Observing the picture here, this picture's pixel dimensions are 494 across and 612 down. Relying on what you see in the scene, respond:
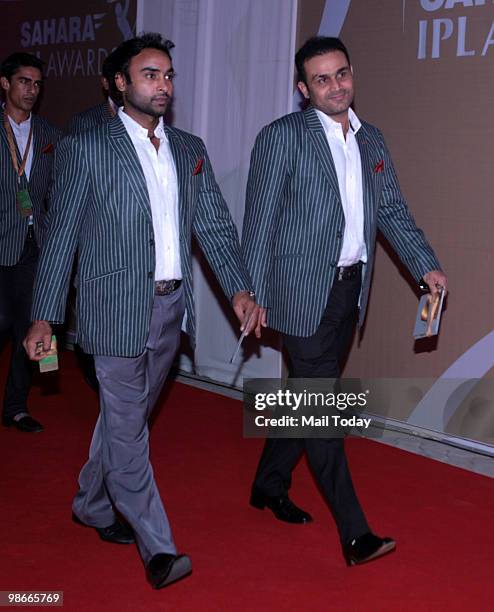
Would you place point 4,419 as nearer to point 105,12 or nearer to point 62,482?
point 62,482

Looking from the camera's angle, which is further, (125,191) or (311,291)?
(311,291)

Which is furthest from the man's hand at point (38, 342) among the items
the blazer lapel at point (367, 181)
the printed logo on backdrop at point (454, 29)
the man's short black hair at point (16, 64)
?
the printed logo on backdrop at point (454, 29)

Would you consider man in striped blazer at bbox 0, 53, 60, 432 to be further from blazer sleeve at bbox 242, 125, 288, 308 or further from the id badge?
blazer sleeve at bbox 242, 125, 288, 308

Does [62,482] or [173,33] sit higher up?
[173,33]

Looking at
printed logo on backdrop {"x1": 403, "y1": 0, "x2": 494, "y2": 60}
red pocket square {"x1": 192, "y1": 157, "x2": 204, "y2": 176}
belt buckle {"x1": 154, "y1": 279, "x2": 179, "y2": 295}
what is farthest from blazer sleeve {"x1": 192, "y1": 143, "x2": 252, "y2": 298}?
printed logo on backdrop {"x1": 403, "y1": 0, "x2": 494, "y2": 60}

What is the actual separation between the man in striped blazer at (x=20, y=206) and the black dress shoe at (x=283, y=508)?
181 centimetres

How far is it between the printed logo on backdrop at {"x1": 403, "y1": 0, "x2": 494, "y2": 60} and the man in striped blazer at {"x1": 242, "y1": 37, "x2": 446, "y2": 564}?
5.00ft

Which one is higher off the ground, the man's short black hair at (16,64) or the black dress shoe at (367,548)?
the man's short black hair at (16,64)

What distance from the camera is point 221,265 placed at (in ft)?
12.4

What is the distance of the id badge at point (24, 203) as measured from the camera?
18.1ft

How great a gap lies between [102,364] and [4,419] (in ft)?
8.16

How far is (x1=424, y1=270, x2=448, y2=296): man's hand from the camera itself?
400cm

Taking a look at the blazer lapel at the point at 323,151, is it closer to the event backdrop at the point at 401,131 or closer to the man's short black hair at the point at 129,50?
the man's short black hair at the point at 129,50

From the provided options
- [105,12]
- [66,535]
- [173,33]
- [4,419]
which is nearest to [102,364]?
[66,535]
